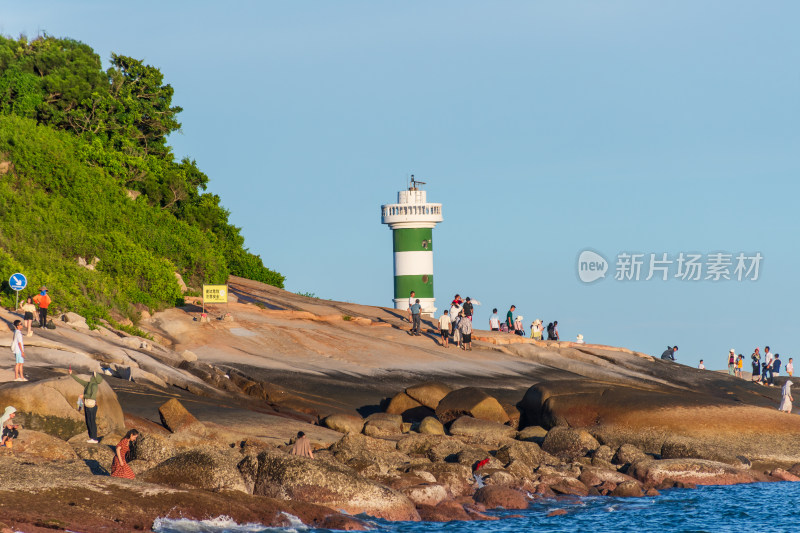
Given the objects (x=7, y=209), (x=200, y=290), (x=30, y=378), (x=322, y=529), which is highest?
(x=7, y=209)

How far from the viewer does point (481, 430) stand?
2658cm

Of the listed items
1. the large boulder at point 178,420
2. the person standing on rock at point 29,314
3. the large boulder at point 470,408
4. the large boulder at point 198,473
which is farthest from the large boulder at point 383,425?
the person standing on rock at point 29,314

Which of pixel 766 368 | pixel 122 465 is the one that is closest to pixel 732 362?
pixel 766 368

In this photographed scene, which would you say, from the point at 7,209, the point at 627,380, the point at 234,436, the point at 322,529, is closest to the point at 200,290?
the point at 7,209

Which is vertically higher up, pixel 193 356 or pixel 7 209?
pixel 7 209

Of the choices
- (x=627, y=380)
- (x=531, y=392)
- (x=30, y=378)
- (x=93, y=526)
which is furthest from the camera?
(x=627, y=380)

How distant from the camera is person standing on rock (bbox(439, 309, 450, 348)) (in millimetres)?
39219

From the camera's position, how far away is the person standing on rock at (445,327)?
39219 millimetres

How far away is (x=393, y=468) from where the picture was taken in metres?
21.4

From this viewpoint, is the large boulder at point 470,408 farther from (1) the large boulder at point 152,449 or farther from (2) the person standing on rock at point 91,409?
(1) the large boulder at point 152,449

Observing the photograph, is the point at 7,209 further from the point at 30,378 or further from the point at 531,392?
the point at 531,392

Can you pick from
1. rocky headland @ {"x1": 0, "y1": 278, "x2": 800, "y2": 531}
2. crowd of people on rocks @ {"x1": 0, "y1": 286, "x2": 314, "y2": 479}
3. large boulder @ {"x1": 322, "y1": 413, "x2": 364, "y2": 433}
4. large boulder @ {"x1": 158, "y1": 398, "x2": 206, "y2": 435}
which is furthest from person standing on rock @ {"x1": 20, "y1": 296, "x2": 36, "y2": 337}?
large boulder @ {"x1": 322, "y1": 413, "x2": 364, "y2": 433}

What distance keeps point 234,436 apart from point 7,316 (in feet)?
41.2

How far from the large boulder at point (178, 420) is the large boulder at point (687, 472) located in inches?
411
